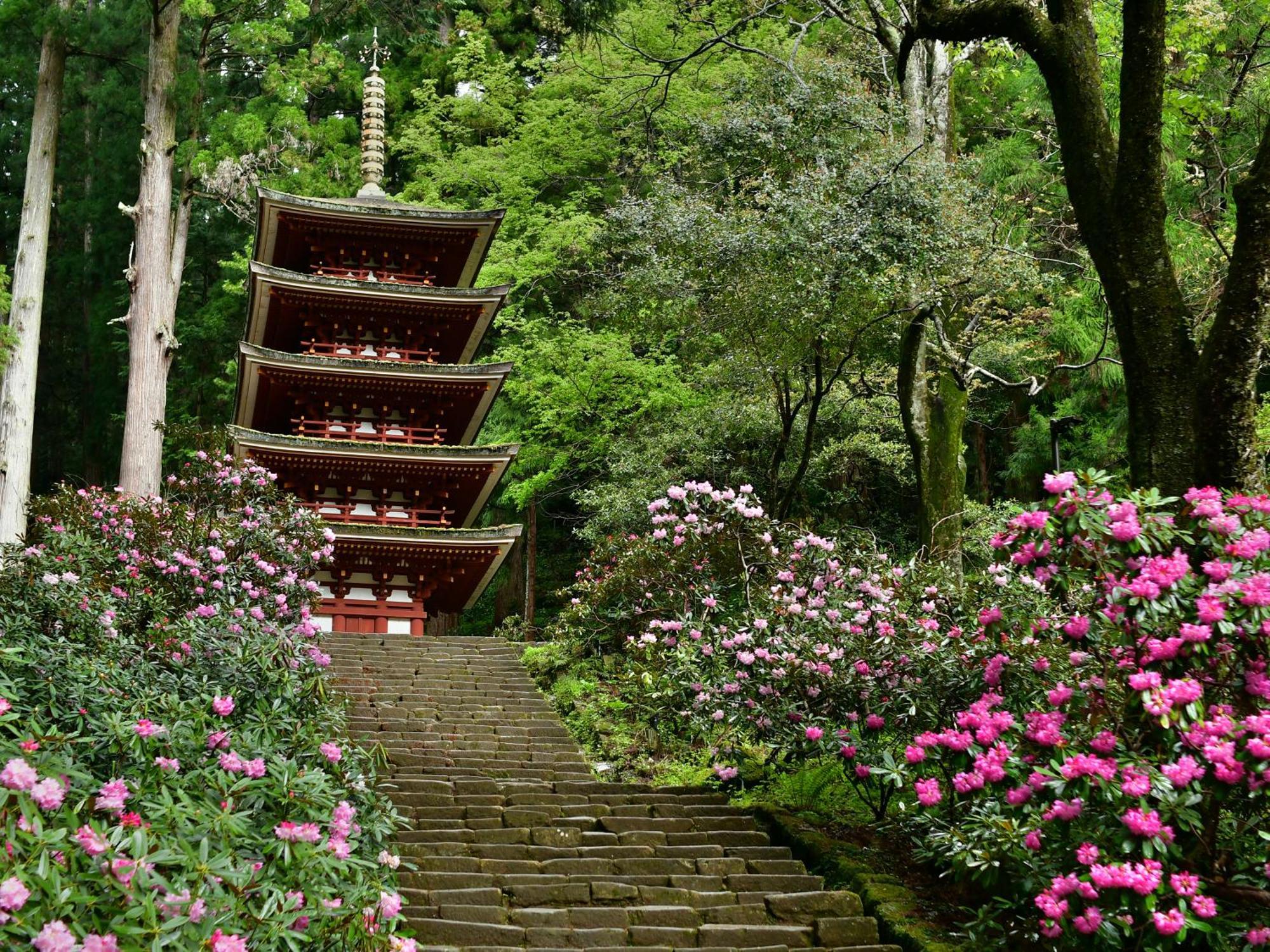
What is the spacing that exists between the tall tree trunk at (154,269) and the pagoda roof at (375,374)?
1.31m

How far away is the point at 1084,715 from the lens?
18.0 ft

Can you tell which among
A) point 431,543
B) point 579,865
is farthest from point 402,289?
point 579,865

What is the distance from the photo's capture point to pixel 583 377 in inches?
802

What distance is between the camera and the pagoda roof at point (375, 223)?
64.4ft

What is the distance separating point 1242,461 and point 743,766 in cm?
448

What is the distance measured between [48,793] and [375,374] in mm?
15594

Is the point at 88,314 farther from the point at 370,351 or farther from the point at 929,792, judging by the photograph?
the point at 929,792

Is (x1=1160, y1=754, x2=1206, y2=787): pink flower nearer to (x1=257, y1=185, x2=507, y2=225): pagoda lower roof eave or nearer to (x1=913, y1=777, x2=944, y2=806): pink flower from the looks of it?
(x1=913, y1=777, x2=944, y2=806): pink flower

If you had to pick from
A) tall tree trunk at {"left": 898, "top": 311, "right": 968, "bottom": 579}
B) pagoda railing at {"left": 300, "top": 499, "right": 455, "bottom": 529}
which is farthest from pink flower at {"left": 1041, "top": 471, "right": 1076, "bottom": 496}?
pagoda railing at {"left": 300, "top": 499, "right": 455, "bottom": 529}

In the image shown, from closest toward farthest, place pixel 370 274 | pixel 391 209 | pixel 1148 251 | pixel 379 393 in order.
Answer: pixel 1148 251, pixel 379 393, pixel 391 209, pixel 370 274

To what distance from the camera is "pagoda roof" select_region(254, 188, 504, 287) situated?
64.4 ft

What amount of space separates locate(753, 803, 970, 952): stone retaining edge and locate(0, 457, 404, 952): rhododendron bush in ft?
8.52

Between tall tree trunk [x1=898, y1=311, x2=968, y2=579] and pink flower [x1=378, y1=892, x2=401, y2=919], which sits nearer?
pink flower [x1=378, y1=892, x2=401, y2=919]

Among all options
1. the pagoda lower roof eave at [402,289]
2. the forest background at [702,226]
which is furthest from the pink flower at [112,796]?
the pagoda lower roof eave at [402,289]
